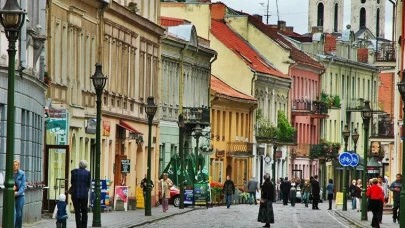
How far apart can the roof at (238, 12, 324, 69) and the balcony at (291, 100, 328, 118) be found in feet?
8.74

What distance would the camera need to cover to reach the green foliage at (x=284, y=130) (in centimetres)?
10171

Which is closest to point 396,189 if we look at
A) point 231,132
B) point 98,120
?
point 98,120

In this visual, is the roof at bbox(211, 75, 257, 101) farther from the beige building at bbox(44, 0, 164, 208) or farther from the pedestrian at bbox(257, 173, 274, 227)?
the pedestrian at bbox(257, 173, 274, 227)

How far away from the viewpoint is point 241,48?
101500 millimetres

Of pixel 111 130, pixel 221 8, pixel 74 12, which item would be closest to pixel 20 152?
pixel 74 12

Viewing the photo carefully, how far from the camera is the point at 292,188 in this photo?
84.8 metres

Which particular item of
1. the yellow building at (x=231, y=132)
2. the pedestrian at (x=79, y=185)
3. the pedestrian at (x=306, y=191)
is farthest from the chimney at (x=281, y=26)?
the pedestrian at (x=79, y=185)

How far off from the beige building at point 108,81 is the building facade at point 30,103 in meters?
2.38

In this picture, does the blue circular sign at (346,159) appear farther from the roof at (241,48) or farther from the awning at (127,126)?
the roof at (241,48)

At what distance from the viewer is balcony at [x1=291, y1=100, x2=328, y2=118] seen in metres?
109

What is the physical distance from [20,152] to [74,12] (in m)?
14.9

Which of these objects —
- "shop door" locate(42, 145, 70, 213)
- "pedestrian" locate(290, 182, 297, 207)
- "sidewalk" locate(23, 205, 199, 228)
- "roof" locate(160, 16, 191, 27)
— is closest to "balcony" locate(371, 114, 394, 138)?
"pedestrian" locate(290, 182, 297, 207)

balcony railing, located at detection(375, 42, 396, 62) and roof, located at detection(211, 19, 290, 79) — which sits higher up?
roof, located at detection(211, 19, 290, 79)

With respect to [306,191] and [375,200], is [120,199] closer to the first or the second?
[375,200]
